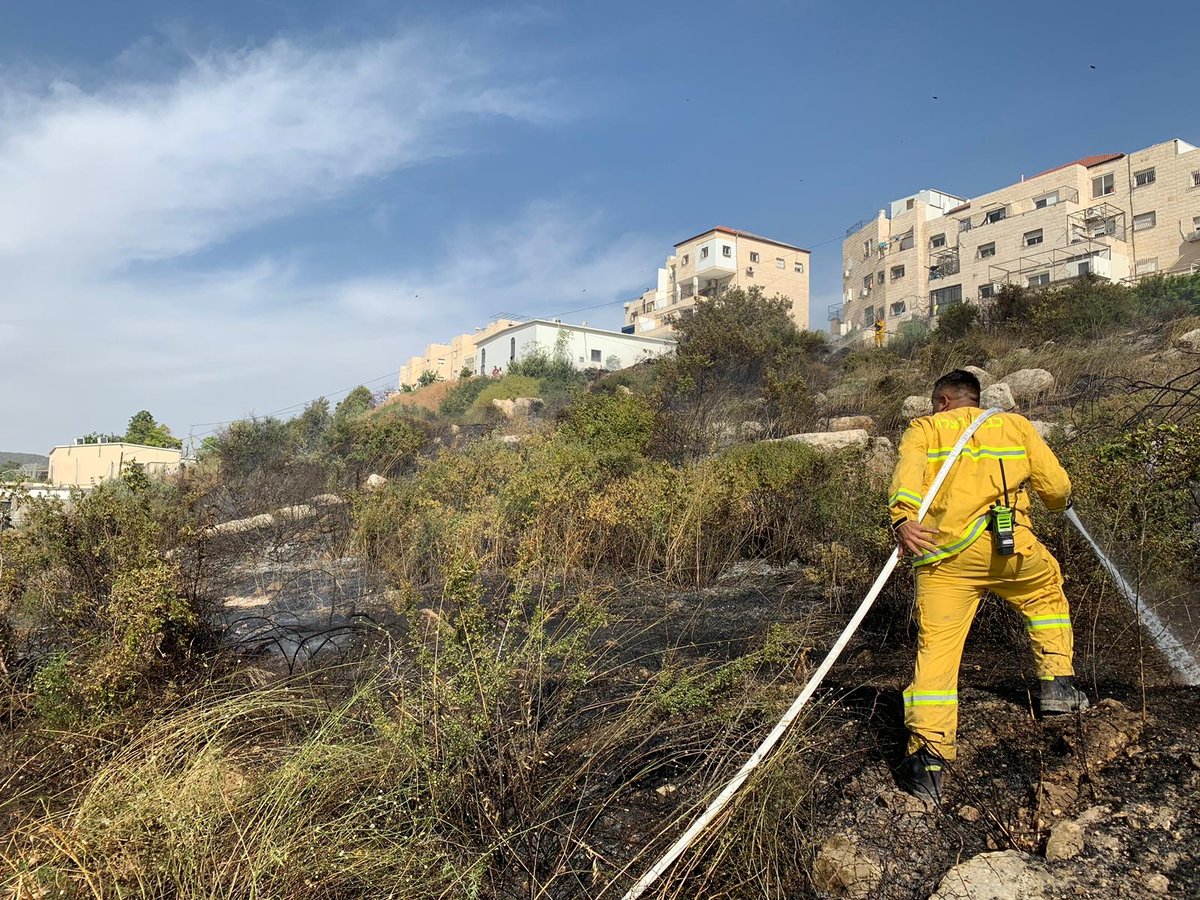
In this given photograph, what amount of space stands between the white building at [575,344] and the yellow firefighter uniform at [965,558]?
3652 cm

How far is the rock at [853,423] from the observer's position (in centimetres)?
1198

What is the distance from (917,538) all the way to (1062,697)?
0.94 m

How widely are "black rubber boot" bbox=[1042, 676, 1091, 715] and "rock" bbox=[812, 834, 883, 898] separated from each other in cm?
113

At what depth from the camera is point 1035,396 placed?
38.1 ft

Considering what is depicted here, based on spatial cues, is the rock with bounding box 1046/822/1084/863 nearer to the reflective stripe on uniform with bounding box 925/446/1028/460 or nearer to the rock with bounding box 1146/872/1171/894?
the rock with bounding box 1146/872/1171/894

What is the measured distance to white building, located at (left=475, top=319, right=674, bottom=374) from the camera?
A: 41188mm

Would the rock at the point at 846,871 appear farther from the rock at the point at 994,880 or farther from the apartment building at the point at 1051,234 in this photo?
the apartment building at the point at 1051,234

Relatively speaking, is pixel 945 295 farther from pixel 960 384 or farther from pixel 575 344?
pixel 960 384

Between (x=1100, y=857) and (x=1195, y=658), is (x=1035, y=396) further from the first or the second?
(x=1100, y=857)

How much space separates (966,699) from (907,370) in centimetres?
1227

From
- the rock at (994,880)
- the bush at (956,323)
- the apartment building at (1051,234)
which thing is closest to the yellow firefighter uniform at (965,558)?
the rock at (994,880)

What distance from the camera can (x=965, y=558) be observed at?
3035 mm

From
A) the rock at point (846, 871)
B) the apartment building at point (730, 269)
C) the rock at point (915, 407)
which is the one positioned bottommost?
the rock at point (846, 871)

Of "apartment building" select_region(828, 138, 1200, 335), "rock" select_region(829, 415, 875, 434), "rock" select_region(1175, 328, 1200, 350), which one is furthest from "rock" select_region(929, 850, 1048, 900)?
"apartment building" select_region(828, 138, 1200, 335)
